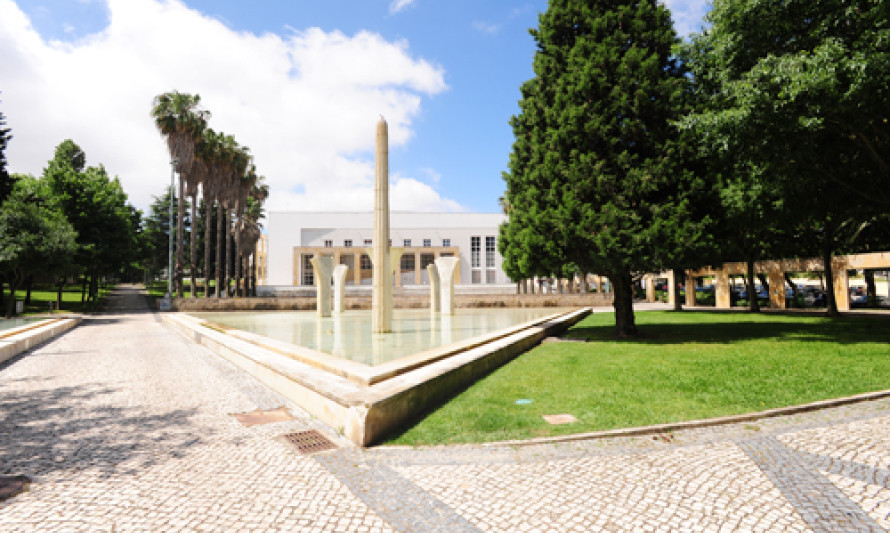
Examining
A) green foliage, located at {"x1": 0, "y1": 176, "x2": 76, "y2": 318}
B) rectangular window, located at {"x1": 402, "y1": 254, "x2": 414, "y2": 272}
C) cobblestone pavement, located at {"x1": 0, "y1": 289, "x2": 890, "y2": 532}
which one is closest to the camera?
cobblestone pavement, located at {"x1": 0, "y1": 289, "x2": 890, "y2": 532}

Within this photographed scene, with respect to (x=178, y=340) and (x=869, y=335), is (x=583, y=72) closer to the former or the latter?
(x=869, y=335)

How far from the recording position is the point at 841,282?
25625 mm

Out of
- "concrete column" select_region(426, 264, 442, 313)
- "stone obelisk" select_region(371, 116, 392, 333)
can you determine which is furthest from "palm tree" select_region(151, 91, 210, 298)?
"stone obelisk" select_region(371, 116, 392, 333)

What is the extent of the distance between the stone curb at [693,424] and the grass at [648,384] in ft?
0.51

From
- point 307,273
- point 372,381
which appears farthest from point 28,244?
point 307,273

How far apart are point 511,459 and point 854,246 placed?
29303mm

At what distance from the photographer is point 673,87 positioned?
12172mm

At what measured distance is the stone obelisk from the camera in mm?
13438

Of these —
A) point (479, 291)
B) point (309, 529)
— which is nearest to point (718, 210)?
point (309, 529)

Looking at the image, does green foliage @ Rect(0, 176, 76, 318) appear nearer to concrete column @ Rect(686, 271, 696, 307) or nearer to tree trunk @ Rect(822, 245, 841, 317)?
tree trunk @ Rect(822, 245, 841, 317)

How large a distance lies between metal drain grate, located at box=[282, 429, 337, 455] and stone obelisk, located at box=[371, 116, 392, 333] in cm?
799

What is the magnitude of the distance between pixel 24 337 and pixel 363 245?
5024 cm

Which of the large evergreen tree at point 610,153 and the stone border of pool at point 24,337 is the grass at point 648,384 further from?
the stone border of pool at point 24,337

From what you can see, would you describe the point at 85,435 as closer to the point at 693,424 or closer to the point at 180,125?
the point at 693,424
